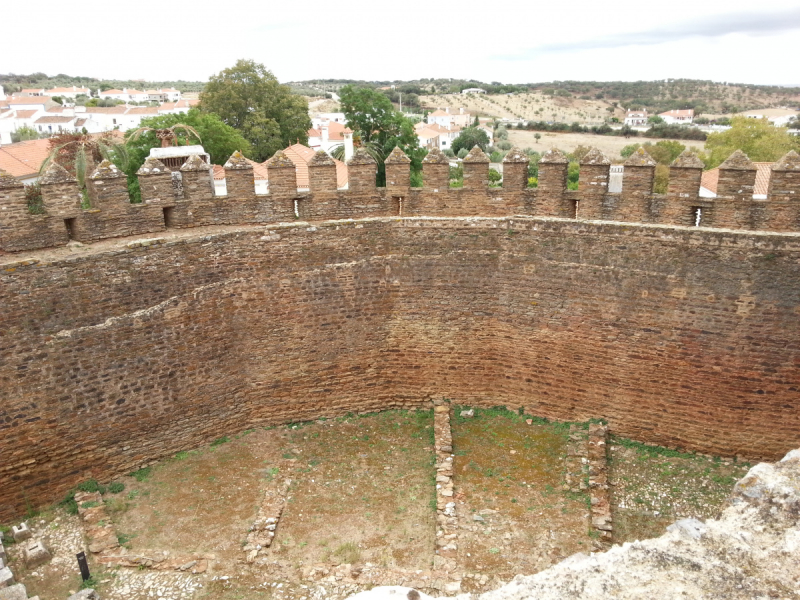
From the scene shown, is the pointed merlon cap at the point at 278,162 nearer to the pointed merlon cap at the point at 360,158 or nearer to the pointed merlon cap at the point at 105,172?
the pointed merlon cap at the point at 360,158

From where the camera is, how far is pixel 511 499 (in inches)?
319

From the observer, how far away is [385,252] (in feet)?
31.9

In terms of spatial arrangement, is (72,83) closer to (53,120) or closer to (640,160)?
(53,120)

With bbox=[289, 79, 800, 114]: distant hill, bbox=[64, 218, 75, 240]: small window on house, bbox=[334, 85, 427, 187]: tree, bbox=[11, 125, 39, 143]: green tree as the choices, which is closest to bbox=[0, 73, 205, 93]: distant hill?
bbox=[289, 79, 800, 114]: distant hill

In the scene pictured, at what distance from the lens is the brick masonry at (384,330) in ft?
26.1

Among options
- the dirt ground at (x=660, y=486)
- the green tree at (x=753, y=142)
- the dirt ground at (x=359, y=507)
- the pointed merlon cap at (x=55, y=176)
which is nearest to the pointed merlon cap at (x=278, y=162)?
the pointed merlon cap at (x=55, y=176)

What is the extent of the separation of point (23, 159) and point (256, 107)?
1141cm

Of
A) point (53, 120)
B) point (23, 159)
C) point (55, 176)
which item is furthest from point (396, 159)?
point (53, 120)

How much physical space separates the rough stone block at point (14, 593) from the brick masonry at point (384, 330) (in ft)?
6.25

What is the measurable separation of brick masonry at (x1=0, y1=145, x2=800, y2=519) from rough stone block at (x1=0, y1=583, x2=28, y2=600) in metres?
1.90

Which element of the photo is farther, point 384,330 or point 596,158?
point 384,330

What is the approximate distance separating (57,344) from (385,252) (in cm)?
458

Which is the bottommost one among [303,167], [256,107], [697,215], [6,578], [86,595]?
[86,595]

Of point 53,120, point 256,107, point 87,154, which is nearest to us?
point 87,154
